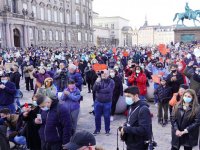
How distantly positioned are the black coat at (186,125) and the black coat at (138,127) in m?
0.93

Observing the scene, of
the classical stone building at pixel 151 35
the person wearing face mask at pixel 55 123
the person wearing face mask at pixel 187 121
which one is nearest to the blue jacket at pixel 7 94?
the person wearing face mask at pixel 55 123

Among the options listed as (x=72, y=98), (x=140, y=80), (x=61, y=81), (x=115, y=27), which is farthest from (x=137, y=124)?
(x=115, y=27)

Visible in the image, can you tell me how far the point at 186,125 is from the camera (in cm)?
534

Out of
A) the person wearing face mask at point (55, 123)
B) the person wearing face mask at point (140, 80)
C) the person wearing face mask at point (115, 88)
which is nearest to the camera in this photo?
the person wearing face mask at point (55, 123)

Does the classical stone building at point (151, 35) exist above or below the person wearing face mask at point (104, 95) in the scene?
above

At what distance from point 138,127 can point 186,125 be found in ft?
3.92

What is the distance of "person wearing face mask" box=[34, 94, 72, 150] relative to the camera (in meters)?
4.96

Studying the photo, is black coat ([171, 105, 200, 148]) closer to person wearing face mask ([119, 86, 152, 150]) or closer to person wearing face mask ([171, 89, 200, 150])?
person wearing face mask ([171, 89, 200, 150])

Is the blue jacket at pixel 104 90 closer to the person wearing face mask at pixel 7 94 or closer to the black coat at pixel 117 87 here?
the black coat at pixel 117 87

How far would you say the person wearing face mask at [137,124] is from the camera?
4.59m

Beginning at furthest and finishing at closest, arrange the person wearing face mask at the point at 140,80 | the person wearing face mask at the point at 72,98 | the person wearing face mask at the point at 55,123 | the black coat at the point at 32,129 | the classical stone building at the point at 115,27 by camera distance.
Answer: the classical stone building at the point at 115,27
the person wearing face mask at the point at 140,80
the person wearing face mask at the point at 72,98
the black coat at the point at 32,129
the person wearing face mask at the point at 55,123

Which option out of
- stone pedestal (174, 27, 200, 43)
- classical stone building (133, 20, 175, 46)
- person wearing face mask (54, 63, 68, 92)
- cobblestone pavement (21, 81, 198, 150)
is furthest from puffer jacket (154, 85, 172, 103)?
classical stone building (133, 20, 175, 46)

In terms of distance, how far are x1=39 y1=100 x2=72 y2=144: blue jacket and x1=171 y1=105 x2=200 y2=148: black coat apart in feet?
6.29

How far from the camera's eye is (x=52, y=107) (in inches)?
197
